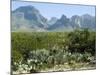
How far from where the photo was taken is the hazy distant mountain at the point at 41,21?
2576mm

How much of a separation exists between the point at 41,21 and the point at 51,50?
372 mm

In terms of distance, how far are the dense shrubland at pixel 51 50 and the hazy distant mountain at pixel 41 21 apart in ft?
0.20

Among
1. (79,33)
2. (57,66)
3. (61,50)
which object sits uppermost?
(79,33)

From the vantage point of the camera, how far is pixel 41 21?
2.69 meters

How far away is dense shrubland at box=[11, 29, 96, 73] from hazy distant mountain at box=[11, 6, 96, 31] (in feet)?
0.20

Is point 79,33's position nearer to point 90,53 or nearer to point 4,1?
point 90,53

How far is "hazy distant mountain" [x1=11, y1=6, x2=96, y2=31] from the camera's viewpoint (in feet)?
8.45

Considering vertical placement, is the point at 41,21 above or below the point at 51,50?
above

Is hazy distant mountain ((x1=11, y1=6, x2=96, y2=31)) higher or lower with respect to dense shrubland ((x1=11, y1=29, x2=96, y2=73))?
higher

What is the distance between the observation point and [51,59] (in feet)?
8.91

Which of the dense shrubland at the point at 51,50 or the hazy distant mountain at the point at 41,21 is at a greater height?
the hazy distant mountain at the point at 41,21

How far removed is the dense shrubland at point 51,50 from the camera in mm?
2584
